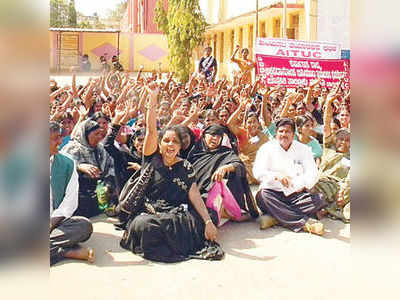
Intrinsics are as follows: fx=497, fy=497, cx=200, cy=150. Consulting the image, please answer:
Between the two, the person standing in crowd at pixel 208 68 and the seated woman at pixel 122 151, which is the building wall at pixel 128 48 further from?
the seated woman at pixel 122 151

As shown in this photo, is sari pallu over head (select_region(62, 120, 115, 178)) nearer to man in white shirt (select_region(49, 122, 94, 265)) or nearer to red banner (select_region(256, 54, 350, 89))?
man in white shirt (select_region(49, 122, 94, 265))

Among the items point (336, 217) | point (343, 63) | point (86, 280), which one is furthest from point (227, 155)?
point (343, 63)

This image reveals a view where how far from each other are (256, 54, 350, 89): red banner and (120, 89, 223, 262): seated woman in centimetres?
514

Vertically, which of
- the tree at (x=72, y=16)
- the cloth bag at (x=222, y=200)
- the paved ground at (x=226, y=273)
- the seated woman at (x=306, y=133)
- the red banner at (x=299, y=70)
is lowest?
the paved ground at (x=226, y=273)

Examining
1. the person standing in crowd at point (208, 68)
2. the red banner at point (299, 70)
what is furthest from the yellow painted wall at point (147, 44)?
the red banner at point (299, 70)

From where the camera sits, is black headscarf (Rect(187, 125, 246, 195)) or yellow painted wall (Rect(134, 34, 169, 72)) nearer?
black headscarf (Rect(187, 125, 246, 195))

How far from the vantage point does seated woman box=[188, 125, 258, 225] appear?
4465 millimetres

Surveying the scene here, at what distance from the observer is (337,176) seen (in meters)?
4.91

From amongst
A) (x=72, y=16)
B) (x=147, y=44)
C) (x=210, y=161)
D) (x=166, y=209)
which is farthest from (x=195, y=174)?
(x=72, y=16)

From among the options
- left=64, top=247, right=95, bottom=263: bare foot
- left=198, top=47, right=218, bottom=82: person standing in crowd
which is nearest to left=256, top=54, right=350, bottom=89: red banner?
left=198, top=47, right=218, bottom=82: person standing in crowd

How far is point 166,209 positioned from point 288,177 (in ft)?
4.15

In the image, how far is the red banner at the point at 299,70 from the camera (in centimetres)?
861

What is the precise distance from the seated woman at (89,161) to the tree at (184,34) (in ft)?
42.4
